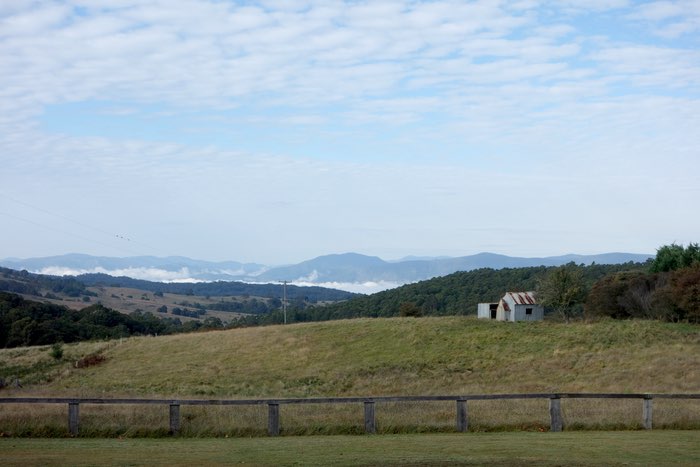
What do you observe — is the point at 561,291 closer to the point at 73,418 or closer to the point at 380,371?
the point at 380,371

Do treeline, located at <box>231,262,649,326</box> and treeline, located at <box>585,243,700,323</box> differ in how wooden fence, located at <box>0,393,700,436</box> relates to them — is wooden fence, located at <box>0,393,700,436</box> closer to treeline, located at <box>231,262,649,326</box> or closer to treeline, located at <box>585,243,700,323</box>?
treeline, located at <box>585,243,700,323</box>

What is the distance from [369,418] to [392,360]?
34493 mm

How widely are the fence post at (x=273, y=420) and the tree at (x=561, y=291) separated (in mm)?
48992

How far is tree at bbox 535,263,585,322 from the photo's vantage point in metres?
63.9

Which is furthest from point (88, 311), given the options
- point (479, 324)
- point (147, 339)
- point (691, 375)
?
point (691, 375)

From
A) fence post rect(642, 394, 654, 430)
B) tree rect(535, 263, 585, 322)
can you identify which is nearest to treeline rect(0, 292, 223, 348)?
tree rect(535, 263, 585, 322)

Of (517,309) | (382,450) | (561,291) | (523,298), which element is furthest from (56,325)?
(382,450)

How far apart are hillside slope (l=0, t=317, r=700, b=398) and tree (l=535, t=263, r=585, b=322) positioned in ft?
13.9

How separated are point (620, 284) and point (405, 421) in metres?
54.9

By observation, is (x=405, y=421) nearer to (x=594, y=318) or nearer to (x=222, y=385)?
(x=222, y=385)

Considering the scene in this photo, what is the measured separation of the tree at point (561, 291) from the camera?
210ft

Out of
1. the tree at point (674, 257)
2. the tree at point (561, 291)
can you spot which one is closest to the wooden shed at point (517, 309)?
the tree at point (561, 291)

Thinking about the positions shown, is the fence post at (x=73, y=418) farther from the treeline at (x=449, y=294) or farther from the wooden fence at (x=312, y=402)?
the treeline at (x=449, y=294)

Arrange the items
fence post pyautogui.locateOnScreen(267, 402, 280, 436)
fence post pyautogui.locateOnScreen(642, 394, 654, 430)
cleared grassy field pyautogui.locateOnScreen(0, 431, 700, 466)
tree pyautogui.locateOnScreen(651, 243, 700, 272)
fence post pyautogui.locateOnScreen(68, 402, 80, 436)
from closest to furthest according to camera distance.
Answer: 1. cleared grassy field pyautogui.locateOnScreen(0, 431, 700, 466)
2. fence post pyautogui.locateOnScreen(68, 402, 80, 436)
3. fence post pyautogui.locateOnScreen(267, 402, 280, 436)
4. fence post pyautogui.locateOnScreen(642, 394, 654, 430)
5. tree pyautogui.locateOnScreen(651, 243, 700, 272)
